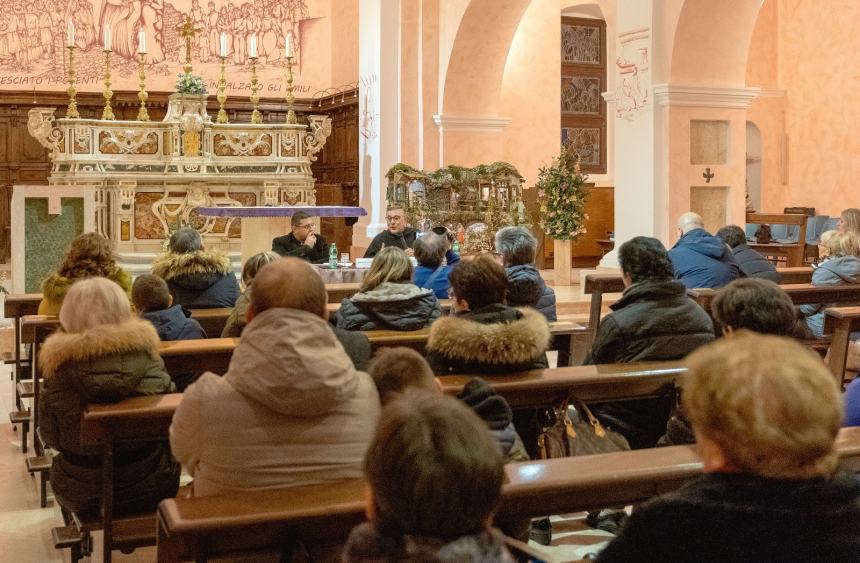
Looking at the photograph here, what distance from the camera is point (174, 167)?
1398 cm

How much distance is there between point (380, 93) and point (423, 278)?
338 inches

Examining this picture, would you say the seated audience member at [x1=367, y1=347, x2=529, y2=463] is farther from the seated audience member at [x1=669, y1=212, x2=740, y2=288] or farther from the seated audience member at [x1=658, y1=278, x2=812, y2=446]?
the seated audience member at [x1=669, y1=212, x2=740, y2=288]

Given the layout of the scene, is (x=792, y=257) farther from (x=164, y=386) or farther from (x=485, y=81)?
(x=164, y=386)

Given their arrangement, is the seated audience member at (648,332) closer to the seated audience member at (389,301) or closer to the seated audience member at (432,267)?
the seated audience member at (389,301)

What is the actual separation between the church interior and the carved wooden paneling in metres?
0.07

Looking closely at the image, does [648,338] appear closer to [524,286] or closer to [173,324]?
[524,286]

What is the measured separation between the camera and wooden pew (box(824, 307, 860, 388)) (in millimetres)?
5754

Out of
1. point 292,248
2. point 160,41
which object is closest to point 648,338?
point 292,248

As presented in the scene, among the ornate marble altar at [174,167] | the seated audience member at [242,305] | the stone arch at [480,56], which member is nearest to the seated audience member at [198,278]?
the seated audience member at [242,305]

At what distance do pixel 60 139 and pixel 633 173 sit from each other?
7379mm

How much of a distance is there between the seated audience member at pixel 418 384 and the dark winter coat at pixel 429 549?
93 centimetres

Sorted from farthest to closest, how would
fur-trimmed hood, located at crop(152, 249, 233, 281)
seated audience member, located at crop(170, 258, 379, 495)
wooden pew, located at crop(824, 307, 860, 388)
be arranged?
fur-trimmed hood, located at crop(152, 249, 233, 281) < wooden pew, located at crop(824, 307, 860, 388) < seated audience member, located at crop(170, 258, 379, 495)

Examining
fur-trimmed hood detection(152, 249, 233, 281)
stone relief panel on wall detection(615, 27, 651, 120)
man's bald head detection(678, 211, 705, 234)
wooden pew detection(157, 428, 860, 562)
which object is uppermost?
stone relief panel on wall detection(615, 27, 651, 120)

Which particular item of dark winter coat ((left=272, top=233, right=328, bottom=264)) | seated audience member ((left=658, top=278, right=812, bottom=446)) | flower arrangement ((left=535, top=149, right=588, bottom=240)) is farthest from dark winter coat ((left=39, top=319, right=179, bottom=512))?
flower arrangement ((left=535, top=149, right=588, bottom=240))
